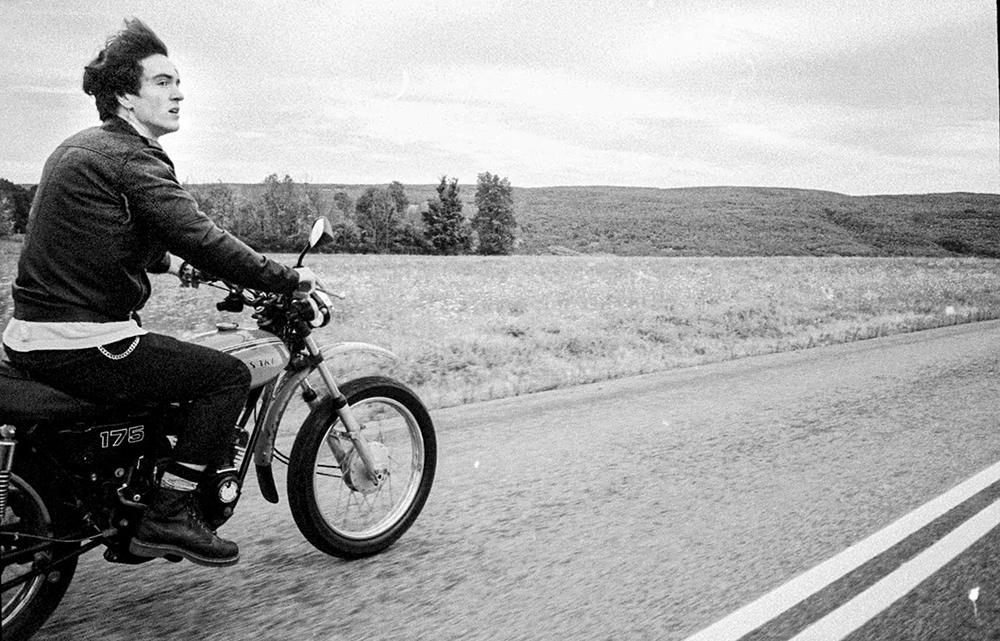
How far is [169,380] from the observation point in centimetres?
291

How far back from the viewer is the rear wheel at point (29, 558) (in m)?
2.68

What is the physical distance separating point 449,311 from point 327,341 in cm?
553

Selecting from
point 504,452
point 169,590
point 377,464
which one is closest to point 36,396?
point 169,590

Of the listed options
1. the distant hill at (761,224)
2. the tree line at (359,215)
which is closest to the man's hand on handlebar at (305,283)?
the tree line at (359,215)

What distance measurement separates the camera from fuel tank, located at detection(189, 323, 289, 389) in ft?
10.6

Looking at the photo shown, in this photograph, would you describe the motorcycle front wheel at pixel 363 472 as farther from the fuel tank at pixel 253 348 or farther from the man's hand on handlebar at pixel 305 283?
the man's hand on handlebar at pixel 305 283

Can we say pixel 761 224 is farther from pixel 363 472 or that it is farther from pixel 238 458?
pixel 238 458

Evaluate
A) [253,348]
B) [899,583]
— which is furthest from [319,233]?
[899,583]

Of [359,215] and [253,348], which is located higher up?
[359,215]

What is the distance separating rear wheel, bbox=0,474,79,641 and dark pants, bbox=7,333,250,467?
365mm

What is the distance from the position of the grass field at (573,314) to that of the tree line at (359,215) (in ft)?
6.49

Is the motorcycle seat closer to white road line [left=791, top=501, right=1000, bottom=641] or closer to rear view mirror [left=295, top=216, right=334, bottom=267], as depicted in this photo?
rear view mirror [left=295, top=216, right=334, bottom=267]

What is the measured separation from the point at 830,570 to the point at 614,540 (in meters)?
0.96

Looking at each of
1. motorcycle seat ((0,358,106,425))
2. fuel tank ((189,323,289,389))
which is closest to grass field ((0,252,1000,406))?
fuel tank ((189,323,289,389))
